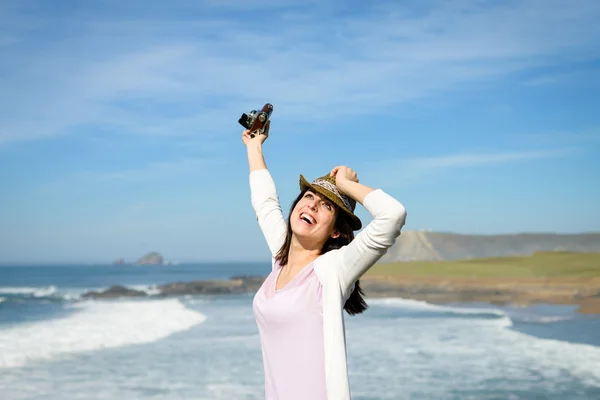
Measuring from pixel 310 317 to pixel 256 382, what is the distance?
5.78 m

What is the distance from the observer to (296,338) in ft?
6.87

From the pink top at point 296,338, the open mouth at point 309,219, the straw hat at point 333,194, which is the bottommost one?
the pink top at point 296,338

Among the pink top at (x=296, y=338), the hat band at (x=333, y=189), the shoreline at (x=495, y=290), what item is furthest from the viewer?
the shoreline at (x=495, y=290)

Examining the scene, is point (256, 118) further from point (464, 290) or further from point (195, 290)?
point (195, 290)

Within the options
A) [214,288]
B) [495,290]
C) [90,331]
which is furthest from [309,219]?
[214,288]

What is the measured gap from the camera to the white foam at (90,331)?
1030 cm

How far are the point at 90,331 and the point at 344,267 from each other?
37.2 ft

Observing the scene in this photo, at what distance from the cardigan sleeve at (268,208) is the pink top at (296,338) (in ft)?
1.16

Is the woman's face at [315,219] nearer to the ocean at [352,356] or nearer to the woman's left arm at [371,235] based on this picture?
the woman's left arm at [371,235]

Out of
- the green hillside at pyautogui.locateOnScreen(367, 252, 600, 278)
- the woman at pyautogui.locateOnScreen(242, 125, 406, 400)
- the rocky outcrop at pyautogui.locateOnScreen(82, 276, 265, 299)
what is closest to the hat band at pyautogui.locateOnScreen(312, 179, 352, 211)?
the woman at pyautogui.locateOnScreen(242, 125, 406, 400)

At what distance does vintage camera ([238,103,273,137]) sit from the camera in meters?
2.66

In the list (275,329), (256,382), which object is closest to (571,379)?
(256,382)

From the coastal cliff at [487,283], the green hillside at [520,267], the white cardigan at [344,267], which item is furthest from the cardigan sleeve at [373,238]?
the green hillside at [520,267]

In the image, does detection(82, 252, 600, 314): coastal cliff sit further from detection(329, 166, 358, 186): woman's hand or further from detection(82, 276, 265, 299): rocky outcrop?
detection(329, 166, 358, 186): woman's hand
